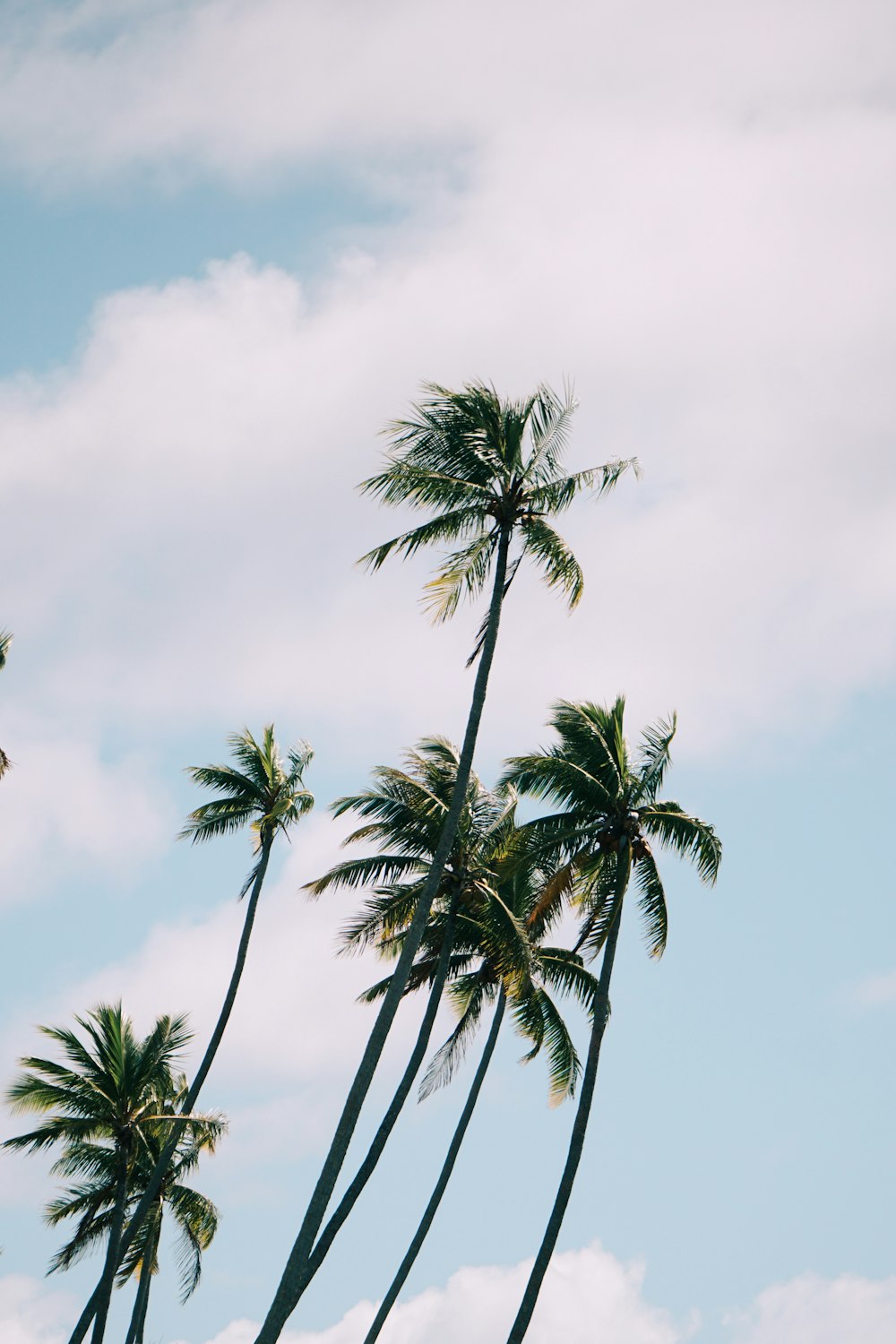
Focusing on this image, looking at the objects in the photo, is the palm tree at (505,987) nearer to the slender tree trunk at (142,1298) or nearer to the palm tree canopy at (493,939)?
the palm tree canopy at (493,939)

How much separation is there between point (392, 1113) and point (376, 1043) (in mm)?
4421

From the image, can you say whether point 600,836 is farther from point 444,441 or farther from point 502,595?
point 444,441

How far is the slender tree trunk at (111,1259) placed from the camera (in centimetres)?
3045

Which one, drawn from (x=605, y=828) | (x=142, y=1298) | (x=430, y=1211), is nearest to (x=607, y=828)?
(x=605, y=828)

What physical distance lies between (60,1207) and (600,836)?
55.4 feet

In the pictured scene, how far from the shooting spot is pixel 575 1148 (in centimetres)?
2367

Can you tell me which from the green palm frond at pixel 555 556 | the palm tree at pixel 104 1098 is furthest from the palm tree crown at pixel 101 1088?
Result: the green palm frond at pixel 555 556

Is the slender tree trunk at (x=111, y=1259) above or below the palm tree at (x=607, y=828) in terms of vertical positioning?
below

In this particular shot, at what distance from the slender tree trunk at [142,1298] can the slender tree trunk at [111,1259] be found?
1.82m

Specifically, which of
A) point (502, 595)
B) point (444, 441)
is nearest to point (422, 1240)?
point (502, 595)

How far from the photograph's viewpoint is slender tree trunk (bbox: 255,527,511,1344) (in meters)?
19.1

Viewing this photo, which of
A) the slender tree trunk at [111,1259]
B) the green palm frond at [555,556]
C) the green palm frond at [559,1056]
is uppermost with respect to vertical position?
the green palm frond at [555,556]

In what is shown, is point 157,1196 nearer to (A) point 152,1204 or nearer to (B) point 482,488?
(A) point 152,1204

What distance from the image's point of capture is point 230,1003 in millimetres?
32531
